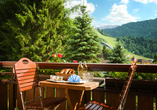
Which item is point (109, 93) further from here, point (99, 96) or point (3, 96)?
point (3, 96)

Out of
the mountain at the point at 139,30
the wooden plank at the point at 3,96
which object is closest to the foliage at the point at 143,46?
the mountain at the point at 139,30

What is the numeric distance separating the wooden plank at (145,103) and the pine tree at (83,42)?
1151 cm

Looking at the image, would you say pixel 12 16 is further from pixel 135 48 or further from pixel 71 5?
pixel 135 48

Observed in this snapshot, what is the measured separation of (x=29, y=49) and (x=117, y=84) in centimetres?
1101

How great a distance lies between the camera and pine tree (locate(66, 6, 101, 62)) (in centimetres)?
1353

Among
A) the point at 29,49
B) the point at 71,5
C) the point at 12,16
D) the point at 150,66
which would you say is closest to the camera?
the point at 150,66

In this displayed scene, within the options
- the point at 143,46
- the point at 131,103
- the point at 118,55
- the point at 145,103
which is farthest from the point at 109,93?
the point at 143,46

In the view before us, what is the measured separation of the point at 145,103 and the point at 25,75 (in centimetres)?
153

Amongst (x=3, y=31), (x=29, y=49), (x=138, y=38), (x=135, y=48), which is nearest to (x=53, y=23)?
(x=29, y=49)

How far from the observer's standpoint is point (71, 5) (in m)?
16.4

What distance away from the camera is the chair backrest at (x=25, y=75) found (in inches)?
74.4

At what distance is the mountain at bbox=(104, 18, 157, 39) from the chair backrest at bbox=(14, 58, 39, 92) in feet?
112

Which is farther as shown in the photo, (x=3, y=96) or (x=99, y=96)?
(x=3, y=96)

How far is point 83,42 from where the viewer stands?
44.1 feet
